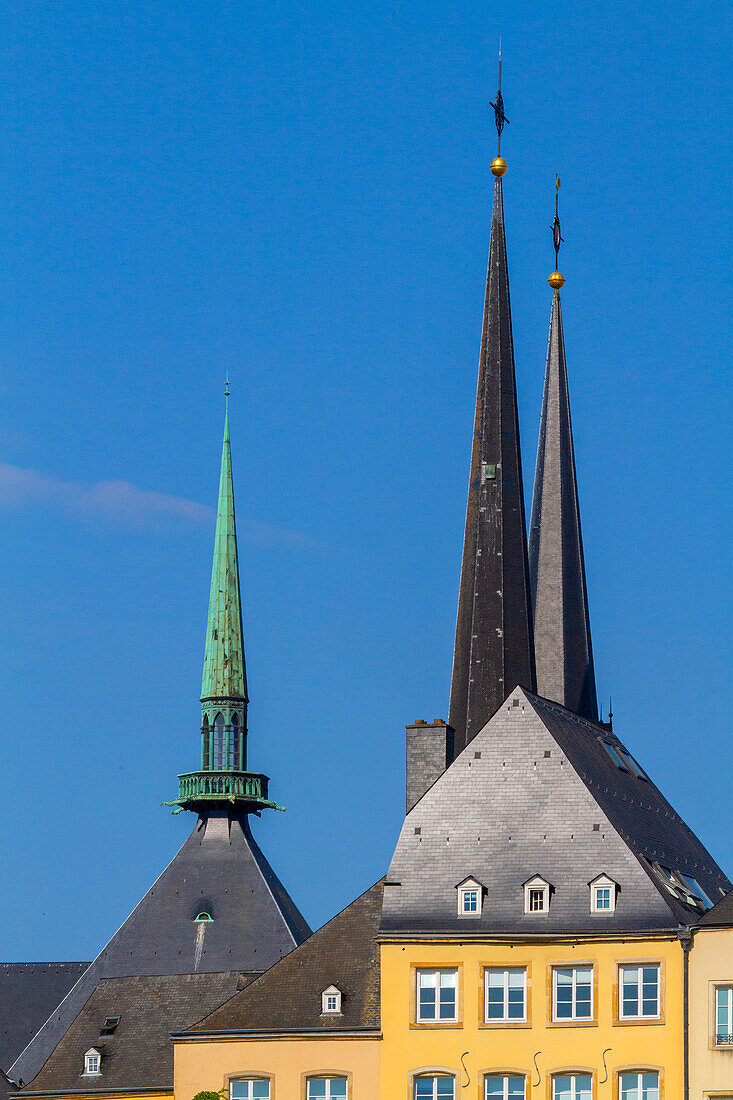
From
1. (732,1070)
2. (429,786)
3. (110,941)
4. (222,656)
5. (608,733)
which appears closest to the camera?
(732,1070)

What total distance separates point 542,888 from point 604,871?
6.49 feet

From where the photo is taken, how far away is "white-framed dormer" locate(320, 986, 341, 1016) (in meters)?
78.9

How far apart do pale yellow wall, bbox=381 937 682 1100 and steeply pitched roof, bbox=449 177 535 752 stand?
1388cm

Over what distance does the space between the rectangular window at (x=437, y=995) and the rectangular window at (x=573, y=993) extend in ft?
9.96

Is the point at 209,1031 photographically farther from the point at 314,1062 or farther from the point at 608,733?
the point at 608,733

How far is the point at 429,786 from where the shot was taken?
86.4m

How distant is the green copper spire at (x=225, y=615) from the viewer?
389 ft

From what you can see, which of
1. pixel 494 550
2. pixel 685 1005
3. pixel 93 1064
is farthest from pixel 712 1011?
pixel 494 550

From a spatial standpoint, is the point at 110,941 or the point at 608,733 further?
the point at 110,941

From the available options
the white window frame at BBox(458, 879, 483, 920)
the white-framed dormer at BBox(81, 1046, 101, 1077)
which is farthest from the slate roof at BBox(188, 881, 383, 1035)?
the white-framed dormer at BBox(81, 1046, 101, 1077)

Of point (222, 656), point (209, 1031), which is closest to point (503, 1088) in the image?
point (209, 1031)

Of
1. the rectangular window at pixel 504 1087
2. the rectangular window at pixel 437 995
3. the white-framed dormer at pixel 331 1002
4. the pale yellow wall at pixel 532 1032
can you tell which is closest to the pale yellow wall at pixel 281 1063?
the pale yellow wall at pixel 532 1032

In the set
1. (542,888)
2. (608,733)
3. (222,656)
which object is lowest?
(542,888)

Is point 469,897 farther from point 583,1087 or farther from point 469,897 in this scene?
point 583,1087
